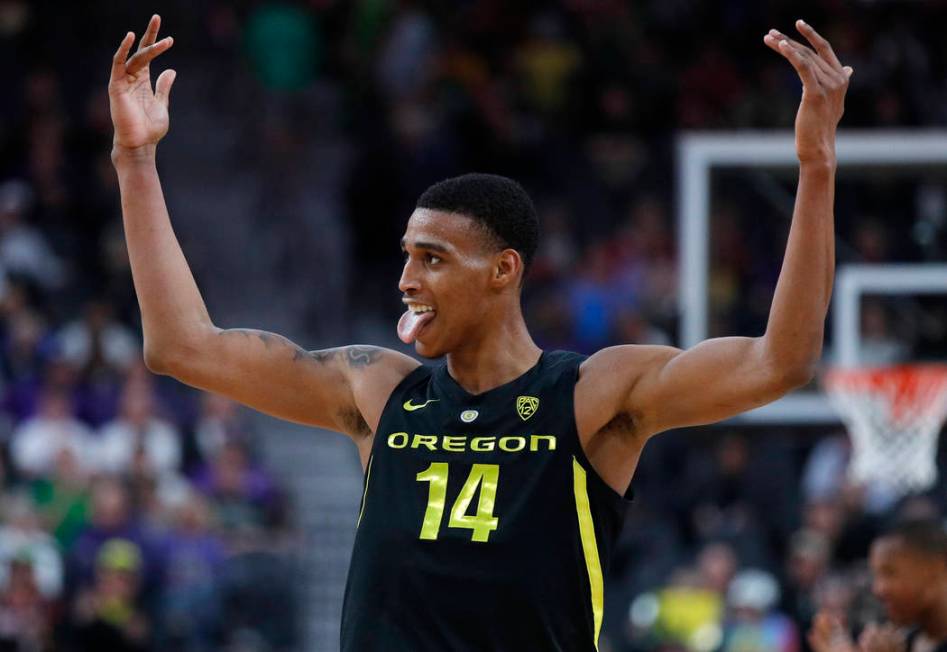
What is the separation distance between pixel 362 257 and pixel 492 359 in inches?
471

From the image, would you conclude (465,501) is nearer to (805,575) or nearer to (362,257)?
(805,575)

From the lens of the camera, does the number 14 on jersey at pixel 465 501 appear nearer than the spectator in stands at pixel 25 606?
Yes

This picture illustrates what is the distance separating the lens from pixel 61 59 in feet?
60.0

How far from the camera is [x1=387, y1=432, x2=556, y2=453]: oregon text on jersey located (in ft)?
14.4

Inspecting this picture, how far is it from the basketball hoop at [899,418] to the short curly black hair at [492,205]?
21.5 ft

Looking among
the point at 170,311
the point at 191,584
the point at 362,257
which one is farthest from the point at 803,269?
the point at 362,257

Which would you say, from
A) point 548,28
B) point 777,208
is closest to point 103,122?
point 548,28

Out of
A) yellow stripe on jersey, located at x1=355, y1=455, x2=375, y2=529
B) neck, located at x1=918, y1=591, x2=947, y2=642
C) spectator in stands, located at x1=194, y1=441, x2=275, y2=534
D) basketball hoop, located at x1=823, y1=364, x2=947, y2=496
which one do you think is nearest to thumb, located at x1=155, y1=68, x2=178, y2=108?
yellow stripe on jersey, located at x1=355, y1=455, x2=375, y2=529

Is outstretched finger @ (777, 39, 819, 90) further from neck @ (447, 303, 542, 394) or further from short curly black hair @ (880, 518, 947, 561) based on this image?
short curly black hair @ (880, 518, 947, 561)

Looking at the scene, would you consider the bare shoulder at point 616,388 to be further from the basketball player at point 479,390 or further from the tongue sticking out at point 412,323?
the tongue sticking out at point 412,323

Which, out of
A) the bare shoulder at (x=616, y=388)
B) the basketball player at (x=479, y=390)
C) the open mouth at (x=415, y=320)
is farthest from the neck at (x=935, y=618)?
the open mouth at (x=415, y=320)

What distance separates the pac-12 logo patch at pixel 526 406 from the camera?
14.6 ft

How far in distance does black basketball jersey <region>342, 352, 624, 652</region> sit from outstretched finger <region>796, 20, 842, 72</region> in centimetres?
112

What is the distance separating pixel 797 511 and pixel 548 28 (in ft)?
22.0
